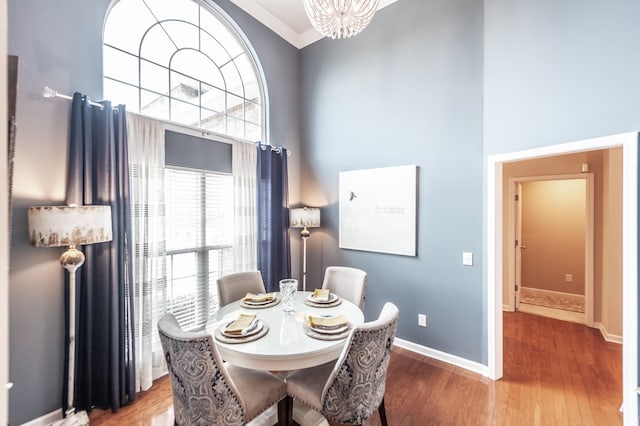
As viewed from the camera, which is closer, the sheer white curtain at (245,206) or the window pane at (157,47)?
the window pane at (157,47)

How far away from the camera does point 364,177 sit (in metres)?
3.24

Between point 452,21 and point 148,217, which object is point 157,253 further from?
Result: point 452,21

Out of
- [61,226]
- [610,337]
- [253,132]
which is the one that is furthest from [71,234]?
[610,337]

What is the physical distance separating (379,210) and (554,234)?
3699 millimetres

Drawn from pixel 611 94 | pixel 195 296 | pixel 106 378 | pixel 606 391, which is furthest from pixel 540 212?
pixel 106 378

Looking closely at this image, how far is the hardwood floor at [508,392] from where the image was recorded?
77.3 inches

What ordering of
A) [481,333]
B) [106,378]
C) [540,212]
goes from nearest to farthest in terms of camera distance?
[106,378] → [481,333] → [540,212]

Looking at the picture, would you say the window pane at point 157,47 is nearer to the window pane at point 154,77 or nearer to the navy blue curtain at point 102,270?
the window pane at point 154,77

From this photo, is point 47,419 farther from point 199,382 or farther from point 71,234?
point 199,382

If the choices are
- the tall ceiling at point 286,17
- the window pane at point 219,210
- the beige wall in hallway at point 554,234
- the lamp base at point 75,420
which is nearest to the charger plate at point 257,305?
the window pane at point 219,210

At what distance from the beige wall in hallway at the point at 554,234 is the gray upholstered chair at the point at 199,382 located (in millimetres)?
5388

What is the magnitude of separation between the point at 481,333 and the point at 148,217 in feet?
10.2

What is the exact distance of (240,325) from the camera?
5.62 feet

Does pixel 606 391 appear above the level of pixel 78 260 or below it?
below
